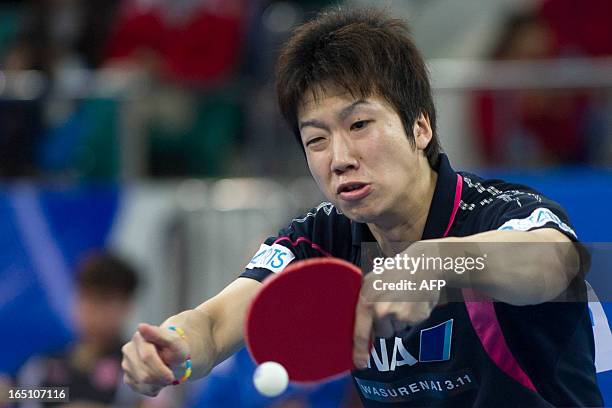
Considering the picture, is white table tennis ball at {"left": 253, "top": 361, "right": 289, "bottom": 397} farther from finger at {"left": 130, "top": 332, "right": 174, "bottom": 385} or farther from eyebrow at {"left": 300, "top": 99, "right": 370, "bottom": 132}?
eyebrow at {"left": 300, "top": 99, "right": 370, "bottom": 132}

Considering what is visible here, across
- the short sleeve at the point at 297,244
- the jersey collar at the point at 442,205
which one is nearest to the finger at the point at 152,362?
the short sleeve at the point at 297,244

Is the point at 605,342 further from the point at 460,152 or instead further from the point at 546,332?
the point at 460,152

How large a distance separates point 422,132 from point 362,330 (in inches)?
33.5

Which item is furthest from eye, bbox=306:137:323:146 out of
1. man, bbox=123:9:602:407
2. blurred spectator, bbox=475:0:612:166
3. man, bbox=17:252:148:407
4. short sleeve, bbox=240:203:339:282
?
blurred spectator, bbox=475:0:612:166

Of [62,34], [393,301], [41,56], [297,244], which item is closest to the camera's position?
[393,301]

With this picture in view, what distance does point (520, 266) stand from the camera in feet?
8.38

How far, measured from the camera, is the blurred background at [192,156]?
626cm

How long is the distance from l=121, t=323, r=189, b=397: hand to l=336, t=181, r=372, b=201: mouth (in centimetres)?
58

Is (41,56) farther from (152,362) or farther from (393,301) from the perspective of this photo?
(393,301)

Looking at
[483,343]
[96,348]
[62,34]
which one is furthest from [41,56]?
[483,343]

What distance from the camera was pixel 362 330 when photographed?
8.21 ft

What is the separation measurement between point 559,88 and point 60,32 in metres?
3.30

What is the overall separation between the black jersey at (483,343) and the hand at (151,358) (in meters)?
0.55

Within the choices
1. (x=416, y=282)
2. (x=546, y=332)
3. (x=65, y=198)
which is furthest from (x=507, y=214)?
(x=65, y=198)
